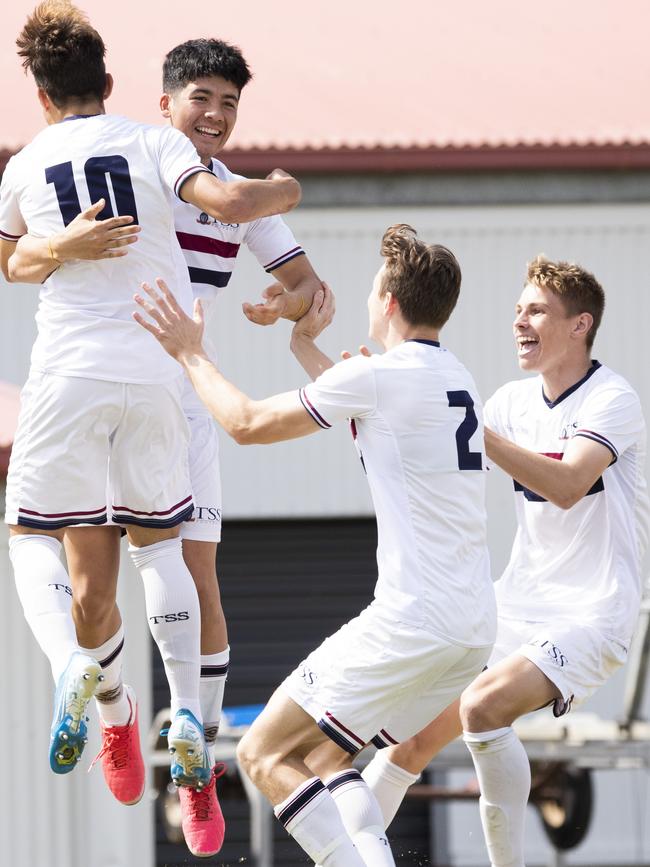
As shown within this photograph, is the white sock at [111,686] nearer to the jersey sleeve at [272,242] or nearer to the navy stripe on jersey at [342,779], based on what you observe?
the navy stripe on jersey at [342,779]

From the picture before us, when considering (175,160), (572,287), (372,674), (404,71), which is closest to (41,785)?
(372,674)

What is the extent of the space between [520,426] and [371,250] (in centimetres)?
722

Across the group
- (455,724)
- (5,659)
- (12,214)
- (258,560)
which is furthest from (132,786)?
(258,560)

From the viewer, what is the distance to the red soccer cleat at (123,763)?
6.07m

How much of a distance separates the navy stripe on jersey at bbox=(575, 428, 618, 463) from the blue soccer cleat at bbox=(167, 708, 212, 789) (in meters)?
1.82

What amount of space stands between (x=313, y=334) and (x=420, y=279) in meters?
0.74

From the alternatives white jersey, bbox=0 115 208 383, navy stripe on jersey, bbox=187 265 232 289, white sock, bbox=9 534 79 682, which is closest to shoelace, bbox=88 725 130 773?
white sock, bbox=9 534 79 682

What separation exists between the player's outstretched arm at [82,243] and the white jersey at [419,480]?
796mm

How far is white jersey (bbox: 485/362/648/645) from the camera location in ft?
20.7

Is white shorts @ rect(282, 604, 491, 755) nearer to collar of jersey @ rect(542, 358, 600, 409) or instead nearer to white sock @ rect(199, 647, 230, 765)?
white sock @ rect(199, 647, 230, 765)

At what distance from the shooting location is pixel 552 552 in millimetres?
6438

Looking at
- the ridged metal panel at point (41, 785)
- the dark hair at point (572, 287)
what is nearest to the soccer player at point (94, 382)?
the dark hair at point (572, 287)

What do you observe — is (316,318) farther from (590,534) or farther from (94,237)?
(590,534)

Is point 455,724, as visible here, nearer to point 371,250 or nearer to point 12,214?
point 12,214
